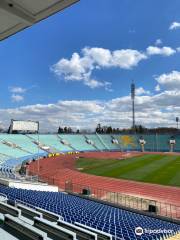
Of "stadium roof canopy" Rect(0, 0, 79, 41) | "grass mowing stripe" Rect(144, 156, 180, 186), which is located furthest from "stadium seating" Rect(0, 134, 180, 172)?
"stadium roof canopy" Rect(0, 0, 79, 41)

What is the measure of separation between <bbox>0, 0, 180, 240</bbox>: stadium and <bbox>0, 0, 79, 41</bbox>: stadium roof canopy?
0.06ft

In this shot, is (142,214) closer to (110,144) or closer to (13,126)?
(13,126)

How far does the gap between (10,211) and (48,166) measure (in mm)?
39872

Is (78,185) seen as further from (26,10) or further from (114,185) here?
(26,10)

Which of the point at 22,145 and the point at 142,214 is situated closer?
the point at 142,214

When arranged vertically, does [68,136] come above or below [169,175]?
above

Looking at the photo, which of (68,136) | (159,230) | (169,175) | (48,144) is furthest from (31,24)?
(68,136)

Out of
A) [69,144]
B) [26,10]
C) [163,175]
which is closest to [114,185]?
[163,175]

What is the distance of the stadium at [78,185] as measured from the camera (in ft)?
20.1

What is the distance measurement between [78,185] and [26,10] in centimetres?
2865

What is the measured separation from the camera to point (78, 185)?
31.8m

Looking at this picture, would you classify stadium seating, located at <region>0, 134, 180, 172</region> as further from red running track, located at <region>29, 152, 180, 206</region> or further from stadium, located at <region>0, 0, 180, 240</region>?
red running track, located at <region>29, 152, 180, 206</region>

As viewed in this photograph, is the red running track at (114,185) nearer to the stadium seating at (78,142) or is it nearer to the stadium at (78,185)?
the stadium at (78,185)

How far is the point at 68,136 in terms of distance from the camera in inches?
3152
